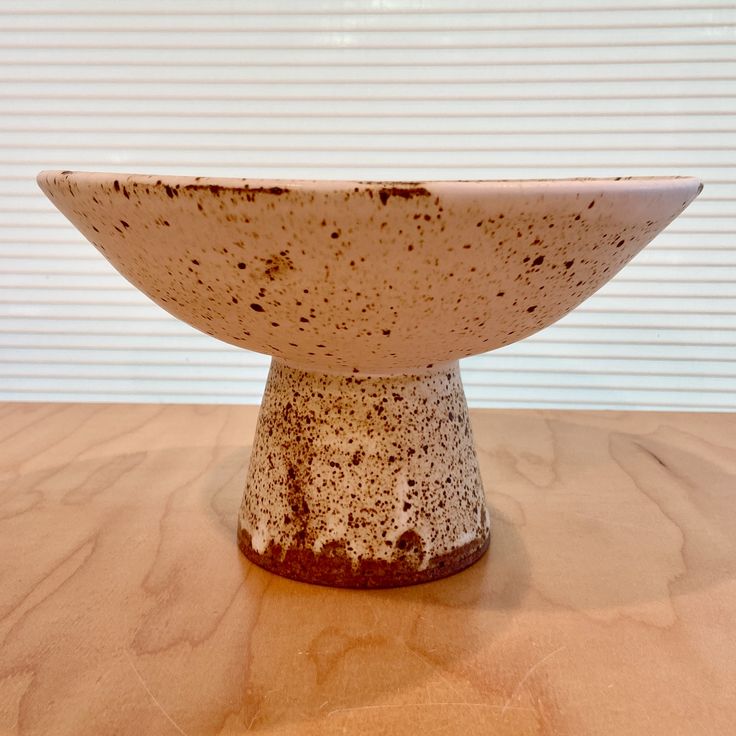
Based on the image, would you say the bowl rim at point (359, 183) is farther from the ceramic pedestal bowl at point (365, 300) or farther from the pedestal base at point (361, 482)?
the pedestal base at point (361, 482)

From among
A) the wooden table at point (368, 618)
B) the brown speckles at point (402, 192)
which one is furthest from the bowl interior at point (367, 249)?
the wooden table at point (368, 618)

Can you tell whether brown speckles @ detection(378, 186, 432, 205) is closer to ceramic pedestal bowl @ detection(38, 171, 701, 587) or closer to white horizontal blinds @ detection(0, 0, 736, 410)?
ceramic pedestal bowl @ detection(38, 171, 701, 587)

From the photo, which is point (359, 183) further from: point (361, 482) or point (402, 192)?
point (361, 482)

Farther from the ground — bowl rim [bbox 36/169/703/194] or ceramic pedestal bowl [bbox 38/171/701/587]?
bowl rim [bbox 36/169/703/194]

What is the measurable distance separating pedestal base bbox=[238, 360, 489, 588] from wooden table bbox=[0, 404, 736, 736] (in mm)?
22

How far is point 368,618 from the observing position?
48 cm

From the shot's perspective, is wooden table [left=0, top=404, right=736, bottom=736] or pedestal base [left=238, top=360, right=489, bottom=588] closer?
wooden table [left=0, top=404, right=736, bottom=736]

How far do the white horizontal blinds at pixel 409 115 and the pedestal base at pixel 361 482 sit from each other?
832mm

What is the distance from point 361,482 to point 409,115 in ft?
2.98

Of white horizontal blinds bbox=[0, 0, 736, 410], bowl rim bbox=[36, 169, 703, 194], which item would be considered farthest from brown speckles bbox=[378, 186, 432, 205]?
white horizontal blinds bbox=[0, 0, 736, 410]

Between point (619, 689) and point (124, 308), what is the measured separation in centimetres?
118

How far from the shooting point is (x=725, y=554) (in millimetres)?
584

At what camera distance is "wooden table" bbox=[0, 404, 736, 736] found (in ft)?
1.28

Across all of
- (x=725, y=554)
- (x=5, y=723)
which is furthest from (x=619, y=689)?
(x=5, y=723)
